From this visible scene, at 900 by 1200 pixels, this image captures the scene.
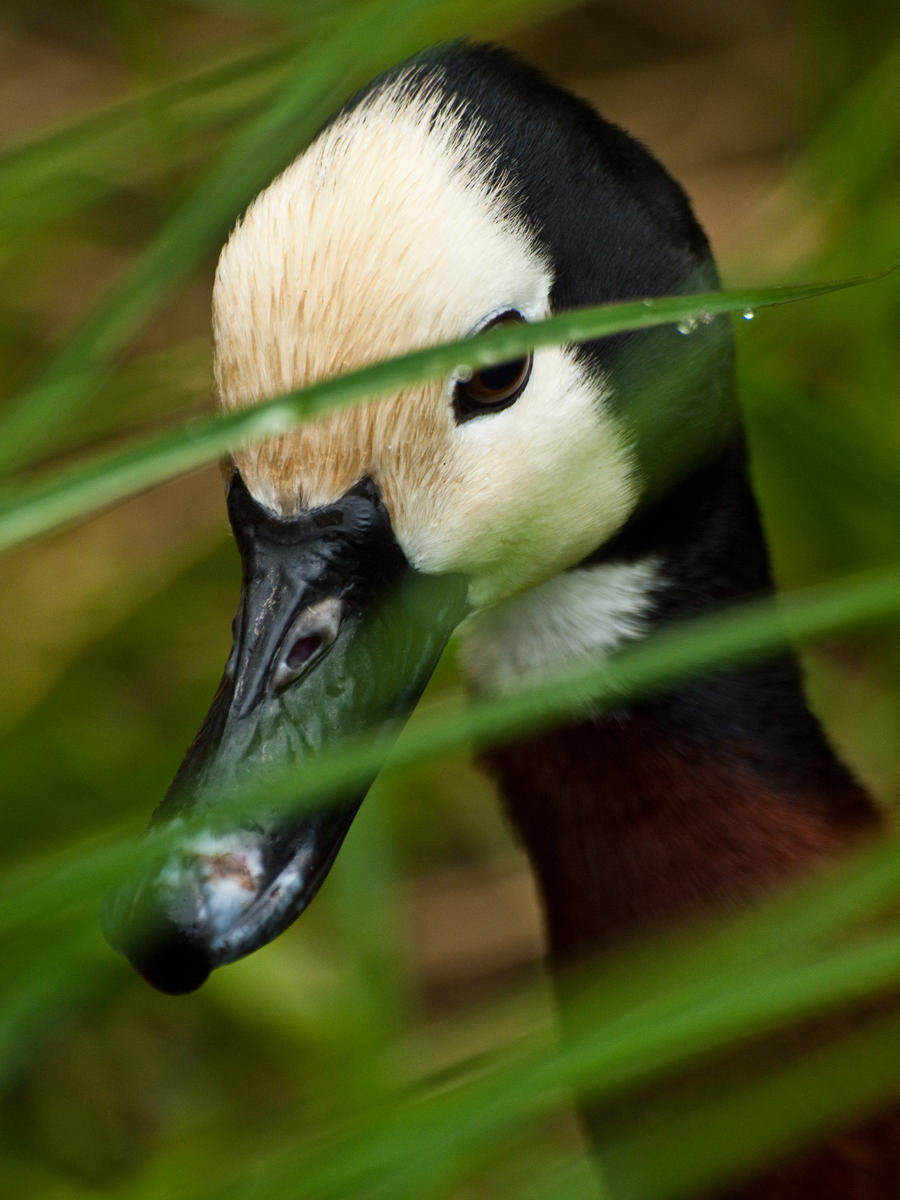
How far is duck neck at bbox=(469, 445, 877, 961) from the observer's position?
4.18 ft

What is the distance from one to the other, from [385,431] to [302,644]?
0.53 ft

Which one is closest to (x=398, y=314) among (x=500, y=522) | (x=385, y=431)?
(x=385, y=431)

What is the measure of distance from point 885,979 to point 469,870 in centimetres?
171

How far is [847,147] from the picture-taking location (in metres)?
1.53

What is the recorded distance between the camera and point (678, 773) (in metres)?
1.29

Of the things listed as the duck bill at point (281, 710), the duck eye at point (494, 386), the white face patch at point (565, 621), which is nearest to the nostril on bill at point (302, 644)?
the duck bill at point (281, 710)

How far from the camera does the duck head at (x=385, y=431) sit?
3.41ft

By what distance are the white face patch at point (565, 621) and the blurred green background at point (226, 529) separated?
219 mm

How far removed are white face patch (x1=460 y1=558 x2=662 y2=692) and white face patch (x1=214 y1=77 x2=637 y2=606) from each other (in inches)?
6.6

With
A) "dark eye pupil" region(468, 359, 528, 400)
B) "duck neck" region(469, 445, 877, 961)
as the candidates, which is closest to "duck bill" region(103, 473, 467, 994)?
"dark eye pupil" region(468, 359, 528, 400)

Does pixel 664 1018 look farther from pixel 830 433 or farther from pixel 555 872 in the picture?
pixel 830 433

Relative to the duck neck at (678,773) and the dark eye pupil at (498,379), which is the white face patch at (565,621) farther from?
the dark eye pupil at (498,379)

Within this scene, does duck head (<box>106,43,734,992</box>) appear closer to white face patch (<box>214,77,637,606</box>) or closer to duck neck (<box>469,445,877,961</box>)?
white face patch (<box>214,77,637,606</box>)

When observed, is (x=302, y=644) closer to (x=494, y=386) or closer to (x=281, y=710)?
(x=281, y=710)
